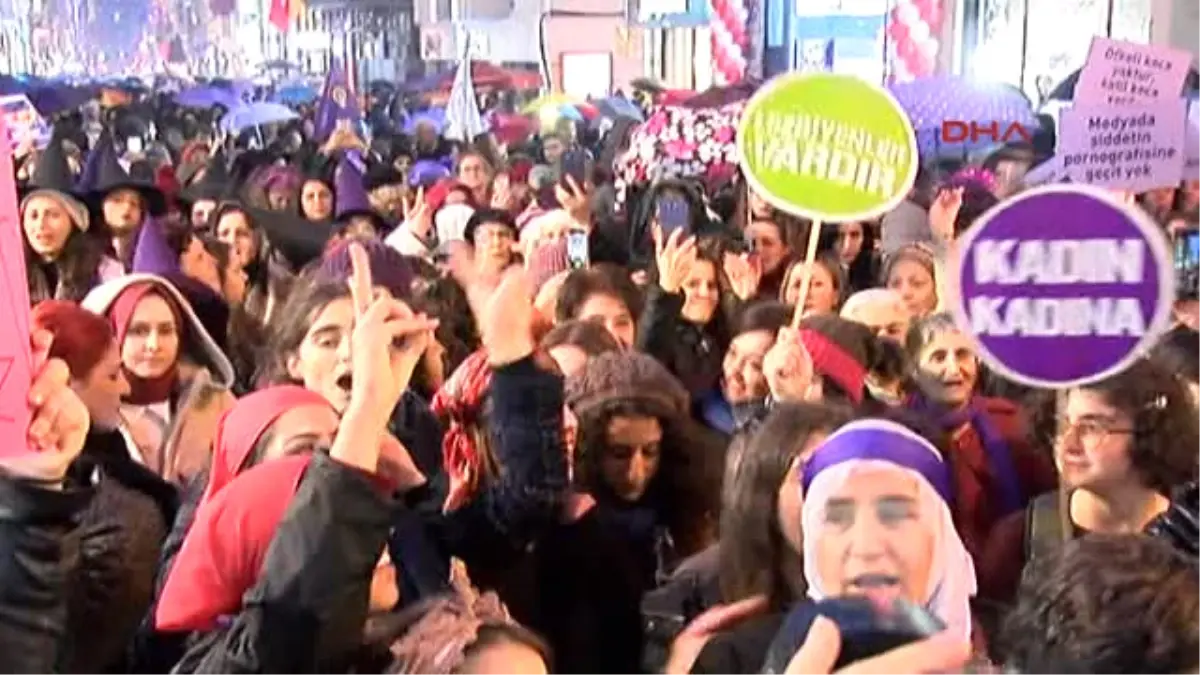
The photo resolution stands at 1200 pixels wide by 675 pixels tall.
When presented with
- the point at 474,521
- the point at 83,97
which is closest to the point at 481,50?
the point at 83,97

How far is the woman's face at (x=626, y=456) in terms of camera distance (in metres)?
3.42

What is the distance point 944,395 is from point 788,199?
552 millimetres

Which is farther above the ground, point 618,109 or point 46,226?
point 46,226

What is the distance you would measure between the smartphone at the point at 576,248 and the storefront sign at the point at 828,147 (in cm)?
200

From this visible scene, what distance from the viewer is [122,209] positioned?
22.6 feet

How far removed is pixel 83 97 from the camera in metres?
20.0

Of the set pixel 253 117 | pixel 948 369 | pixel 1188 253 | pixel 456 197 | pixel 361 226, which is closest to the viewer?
pixel 948 369

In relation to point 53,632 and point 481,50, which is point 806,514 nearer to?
point 53,632

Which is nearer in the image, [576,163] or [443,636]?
[443,636]

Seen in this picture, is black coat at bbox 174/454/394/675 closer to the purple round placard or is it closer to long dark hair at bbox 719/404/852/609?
long dark hair at bbox 719/404/852/609

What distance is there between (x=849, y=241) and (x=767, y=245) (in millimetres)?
699

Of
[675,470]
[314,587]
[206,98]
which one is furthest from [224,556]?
[206,98]

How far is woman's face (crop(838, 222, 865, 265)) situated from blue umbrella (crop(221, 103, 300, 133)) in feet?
32.4

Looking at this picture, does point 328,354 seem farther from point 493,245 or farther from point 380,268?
point 493,245
